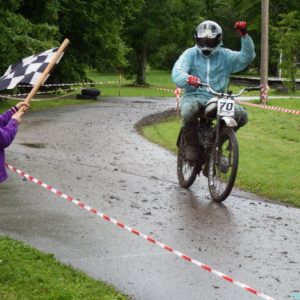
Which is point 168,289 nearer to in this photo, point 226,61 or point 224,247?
point 224,247

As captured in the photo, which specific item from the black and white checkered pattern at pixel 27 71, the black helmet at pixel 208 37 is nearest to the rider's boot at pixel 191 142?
the black helmet at pixel 208 37

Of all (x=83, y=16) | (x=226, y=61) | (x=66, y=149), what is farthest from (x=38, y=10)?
(x=226, y=61)

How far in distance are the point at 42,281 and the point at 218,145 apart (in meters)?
3.50

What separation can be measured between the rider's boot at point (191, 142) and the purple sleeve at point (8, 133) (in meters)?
3.51

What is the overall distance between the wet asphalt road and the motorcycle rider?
919 mm

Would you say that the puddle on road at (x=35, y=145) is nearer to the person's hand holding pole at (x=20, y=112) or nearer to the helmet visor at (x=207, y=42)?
the helmet visor at (x=207, y=42)

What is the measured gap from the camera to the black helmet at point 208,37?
793 cm

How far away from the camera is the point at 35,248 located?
5.75 m

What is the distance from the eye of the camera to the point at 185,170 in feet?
28.6

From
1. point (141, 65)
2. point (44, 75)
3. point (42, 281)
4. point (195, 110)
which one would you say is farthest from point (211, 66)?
point (141, 65)

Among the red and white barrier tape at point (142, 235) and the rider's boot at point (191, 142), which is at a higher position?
the rider's boot at point (191, 142)

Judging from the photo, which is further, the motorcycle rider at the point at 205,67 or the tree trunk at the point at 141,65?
the tree trunk at the point at 141,65

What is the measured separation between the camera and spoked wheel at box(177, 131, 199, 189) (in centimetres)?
844

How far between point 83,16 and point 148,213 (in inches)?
881
